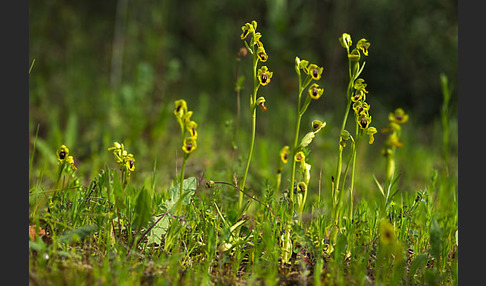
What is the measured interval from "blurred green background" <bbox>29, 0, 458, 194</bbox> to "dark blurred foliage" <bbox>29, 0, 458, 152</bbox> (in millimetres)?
14

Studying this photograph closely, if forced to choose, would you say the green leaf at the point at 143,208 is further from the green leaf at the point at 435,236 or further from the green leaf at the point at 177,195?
the green leaf at the point at 435,236

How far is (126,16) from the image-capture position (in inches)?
189

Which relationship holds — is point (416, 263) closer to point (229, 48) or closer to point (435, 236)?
point (435, 236)

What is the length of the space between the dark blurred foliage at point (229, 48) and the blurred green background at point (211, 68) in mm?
14

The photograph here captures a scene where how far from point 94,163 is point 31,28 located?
6.17 ft

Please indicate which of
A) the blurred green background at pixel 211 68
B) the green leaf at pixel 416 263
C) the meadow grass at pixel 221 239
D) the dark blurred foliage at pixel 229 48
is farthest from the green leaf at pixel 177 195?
the dark blurred foliage at pixel 229 48

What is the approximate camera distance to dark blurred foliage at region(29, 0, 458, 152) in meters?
4.02

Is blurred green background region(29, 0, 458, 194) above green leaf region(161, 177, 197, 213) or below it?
above

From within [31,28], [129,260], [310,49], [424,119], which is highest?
[310,49]

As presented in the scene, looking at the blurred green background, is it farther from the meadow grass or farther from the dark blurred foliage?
the meadow grass

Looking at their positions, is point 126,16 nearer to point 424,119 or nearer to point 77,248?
point 424,119

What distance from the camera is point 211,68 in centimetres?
478

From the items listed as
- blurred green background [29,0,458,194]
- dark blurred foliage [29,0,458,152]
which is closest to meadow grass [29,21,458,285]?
blurred green background [29,0,458,194]

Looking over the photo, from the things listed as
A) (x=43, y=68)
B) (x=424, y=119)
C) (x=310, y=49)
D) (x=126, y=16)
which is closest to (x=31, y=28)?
(x=43, y=68)
